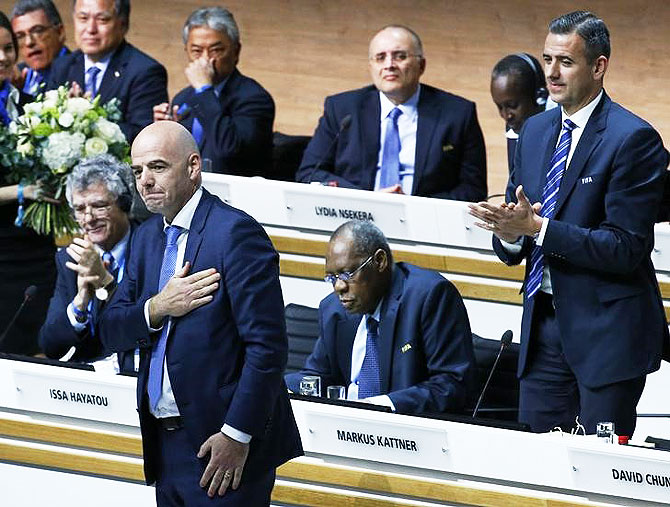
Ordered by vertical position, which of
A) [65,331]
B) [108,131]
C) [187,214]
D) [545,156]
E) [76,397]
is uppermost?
[545,156]

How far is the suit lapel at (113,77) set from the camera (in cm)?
608

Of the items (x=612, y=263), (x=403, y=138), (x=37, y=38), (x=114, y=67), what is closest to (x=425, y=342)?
(x=612, y=263)

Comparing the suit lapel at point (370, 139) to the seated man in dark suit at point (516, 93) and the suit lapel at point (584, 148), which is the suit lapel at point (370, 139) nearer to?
the seated man in dark suit at point (516, 93)

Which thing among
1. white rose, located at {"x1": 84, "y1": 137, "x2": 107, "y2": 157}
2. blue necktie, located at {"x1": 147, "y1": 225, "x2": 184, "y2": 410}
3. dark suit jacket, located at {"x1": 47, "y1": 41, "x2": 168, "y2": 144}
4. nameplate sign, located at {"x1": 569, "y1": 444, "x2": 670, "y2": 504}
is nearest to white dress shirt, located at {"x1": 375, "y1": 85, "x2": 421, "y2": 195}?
dark suit jacket, located at {"x1": 47, "y1": 41, "x2": 168, "y2": 144}

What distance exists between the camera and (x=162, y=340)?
346 cm

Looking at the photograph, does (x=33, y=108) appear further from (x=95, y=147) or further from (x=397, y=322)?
(x=397, y=322)

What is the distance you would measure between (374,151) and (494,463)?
2191 millimetres

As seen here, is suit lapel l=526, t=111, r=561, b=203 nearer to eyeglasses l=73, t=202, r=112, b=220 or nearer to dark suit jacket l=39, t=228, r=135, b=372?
dark suit jacket l=39, t=228, r=135, b=372

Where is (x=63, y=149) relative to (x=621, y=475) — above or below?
above

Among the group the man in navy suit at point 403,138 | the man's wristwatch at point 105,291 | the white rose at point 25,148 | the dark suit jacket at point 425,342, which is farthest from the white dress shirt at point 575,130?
the white rose at point 25,148

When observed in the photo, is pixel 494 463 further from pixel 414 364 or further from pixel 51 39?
pixel 51 39

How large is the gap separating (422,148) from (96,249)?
5.00ft

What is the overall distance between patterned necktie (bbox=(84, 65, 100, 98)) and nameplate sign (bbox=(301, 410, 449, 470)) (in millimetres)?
2531

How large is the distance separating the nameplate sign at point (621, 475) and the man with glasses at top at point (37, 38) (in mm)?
3662
